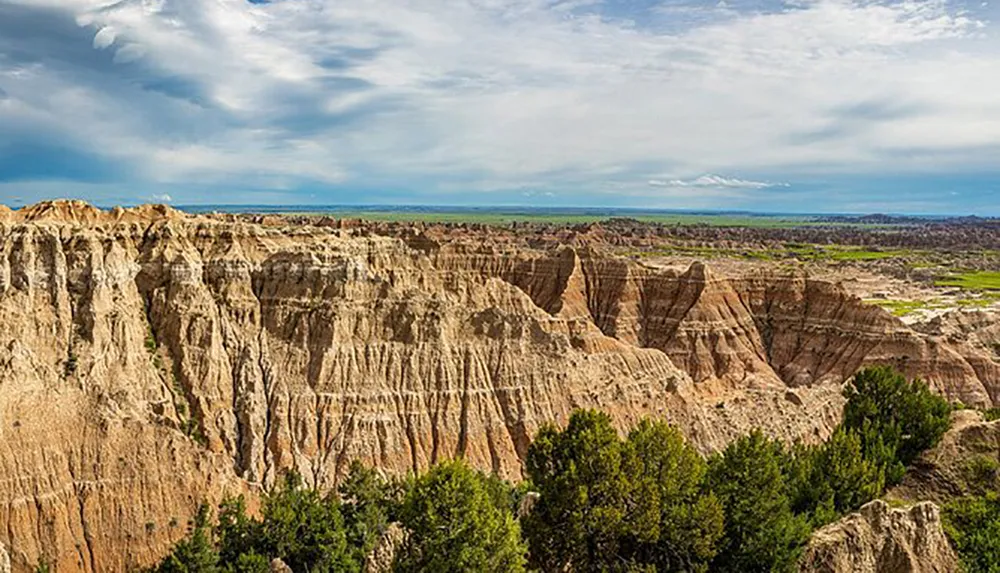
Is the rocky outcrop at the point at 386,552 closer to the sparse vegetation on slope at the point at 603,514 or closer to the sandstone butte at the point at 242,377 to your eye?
the sparse vegetation on slope at the point at 603,514

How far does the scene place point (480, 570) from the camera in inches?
1004

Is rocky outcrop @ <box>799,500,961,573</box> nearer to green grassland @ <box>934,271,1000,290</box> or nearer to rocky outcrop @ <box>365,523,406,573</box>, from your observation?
rocky outcrop @ <box>365,523,406,573</box>

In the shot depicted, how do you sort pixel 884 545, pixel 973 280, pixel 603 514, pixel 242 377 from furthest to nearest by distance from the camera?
pixel 973 280 → pixel 242 377 → pixel 884 545 → pixel 603 514

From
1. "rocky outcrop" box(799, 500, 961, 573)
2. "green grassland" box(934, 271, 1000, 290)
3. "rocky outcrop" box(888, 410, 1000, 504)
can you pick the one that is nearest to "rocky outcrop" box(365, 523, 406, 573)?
"rocky outcrop" box(799, 500, 961, 573)

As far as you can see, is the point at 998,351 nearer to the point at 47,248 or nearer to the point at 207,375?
the point at 207,375

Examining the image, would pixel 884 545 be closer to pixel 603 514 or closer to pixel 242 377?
pixel 603 514

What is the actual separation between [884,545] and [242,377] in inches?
1523

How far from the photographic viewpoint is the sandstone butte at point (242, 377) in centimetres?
4147

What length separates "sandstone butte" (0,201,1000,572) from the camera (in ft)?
136

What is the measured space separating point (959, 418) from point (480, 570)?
3507 centimetres

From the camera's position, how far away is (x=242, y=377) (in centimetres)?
5116

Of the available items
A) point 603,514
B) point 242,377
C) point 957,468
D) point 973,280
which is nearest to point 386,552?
point 603,514

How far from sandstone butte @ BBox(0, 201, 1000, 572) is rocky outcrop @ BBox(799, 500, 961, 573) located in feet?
90.6

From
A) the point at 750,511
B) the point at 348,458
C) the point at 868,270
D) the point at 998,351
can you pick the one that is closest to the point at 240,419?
the point at 348,458
